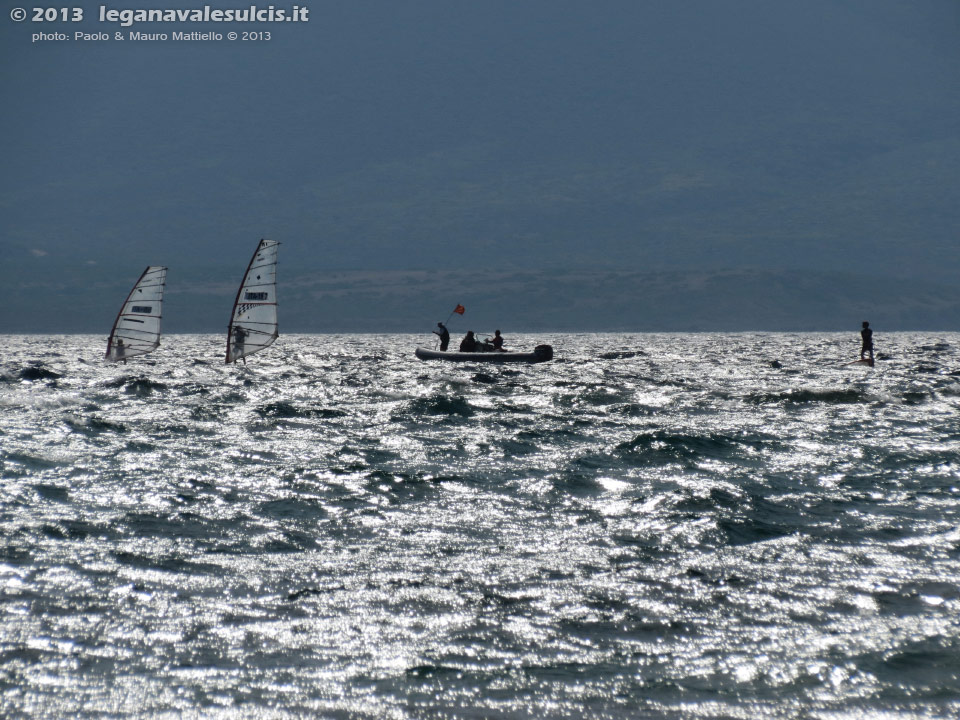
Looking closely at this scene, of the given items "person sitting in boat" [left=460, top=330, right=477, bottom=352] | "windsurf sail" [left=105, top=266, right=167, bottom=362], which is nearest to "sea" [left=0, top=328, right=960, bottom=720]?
"windsurf sail" [left=105, top=266, right=167, bottom=362]

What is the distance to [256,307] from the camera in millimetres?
43375

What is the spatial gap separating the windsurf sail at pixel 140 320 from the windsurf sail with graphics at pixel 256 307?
4576 millimetres

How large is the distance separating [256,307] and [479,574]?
119ft

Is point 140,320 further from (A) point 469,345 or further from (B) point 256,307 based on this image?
(A) point 469,345

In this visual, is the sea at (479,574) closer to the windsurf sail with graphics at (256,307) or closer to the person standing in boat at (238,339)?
the windsurf sail with graphics at (256,307)

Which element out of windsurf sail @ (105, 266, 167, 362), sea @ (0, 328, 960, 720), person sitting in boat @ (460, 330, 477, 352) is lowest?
sea @ (0, 328, 960, 720)

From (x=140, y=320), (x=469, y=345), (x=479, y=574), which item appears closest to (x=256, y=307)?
(x=140, y=320)

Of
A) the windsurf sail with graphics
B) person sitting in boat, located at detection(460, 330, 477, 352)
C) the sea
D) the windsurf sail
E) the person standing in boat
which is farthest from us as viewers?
person sitting in boat, located at detection(460, 330, 477, 352)

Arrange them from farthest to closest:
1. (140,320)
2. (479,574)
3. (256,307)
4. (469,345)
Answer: (469,345), (140,320), (256,307), (479,574)

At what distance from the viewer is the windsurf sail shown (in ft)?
152

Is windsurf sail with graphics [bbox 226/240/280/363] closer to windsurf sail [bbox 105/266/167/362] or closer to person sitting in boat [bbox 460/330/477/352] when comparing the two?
windsurf sail [bbox 105/266/167/362]

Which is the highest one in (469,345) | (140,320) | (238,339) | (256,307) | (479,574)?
(256,307)

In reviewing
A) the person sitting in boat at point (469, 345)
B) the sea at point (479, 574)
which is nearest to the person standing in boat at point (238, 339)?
the person sitting in boat at point (469, 345)

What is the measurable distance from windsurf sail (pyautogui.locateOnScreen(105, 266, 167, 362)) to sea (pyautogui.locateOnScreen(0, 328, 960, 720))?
27551 mm
